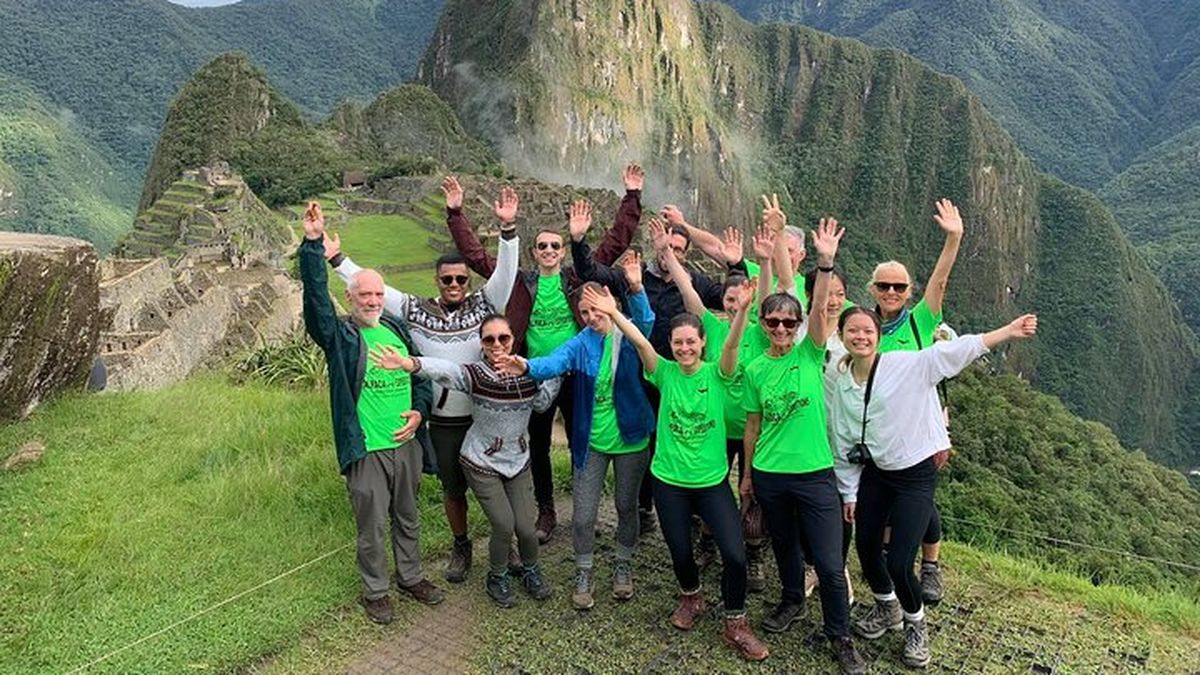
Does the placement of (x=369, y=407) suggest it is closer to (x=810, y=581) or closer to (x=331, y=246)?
(x=331, y=246)

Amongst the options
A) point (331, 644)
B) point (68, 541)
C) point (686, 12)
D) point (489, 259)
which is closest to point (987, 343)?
point (489, 259)

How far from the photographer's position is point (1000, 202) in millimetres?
123500

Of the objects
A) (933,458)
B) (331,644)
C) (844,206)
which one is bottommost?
(844,206)

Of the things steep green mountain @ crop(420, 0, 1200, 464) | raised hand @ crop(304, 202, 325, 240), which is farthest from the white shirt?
steep green mountain @ crop(420, 0, 1200, 464)

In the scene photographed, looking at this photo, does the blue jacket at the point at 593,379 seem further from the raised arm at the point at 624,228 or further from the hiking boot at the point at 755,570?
the hiking boot at the point at 755,570

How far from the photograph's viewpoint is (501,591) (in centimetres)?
499

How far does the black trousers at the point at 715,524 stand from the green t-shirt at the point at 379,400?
147cm

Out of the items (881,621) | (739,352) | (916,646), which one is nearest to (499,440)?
(739,352)

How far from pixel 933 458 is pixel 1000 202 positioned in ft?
438

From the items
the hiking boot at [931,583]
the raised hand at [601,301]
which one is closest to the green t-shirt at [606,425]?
the raised hand at [601,301]

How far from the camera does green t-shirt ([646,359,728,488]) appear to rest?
4348mm

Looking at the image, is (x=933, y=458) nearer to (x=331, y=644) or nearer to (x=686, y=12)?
(x=331, y=644)

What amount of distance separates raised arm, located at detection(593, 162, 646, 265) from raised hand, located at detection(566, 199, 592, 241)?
0.67 feet

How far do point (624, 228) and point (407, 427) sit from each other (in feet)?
6.39
